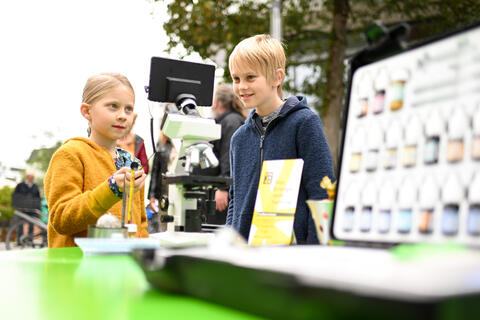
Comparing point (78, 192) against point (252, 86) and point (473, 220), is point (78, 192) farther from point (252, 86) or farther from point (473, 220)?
point (473, 220)

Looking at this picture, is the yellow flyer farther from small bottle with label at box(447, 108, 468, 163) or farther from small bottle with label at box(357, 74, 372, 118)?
small bottle with label at box(447, 108, 468, 163)

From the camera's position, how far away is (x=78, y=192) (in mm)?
1930

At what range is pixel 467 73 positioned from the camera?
0.60 meters

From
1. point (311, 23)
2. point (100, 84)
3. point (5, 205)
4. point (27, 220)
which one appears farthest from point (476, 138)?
point (5, 205)

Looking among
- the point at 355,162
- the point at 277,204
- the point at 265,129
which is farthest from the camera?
the point at 265,129

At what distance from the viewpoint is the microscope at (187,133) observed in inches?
77.2

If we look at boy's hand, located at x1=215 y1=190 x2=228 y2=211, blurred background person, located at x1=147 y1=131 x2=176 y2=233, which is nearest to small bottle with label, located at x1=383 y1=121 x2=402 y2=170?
blurred background person, located at x1=147 y1=131 x2=176 y2=233

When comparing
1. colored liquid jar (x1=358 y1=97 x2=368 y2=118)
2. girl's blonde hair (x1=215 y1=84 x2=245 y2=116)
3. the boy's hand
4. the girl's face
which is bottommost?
the boy's hand

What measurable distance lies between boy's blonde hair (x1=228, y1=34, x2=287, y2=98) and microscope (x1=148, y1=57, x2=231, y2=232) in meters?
0.22

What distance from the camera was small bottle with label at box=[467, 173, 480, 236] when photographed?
0.56 m

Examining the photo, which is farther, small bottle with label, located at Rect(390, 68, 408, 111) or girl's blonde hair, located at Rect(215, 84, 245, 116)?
girl's blonde hair, located at Rect(215, 84, 245, 116)

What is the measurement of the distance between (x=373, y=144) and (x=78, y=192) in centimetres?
143

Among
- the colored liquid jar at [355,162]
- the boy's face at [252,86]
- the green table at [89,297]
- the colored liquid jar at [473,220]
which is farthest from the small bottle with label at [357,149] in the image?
the boy's face at [252,86]

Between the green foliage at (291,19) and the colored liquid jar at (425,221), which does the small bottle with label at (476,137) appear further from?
the green foliage at (291,19)
